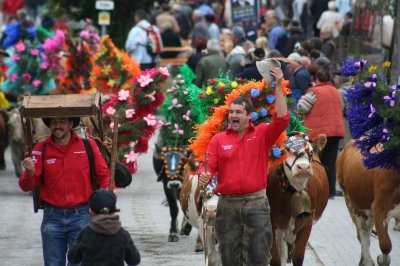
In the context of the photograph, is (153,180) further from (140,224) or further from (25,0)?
(25,0)

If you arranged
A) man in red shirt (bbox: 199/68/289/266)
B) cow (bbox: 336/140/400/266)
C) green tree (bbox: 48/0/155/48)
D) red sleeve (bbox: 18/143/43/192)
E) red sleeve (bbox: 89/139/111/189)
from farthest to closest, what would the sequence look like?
green tree (bbox: 48/0/155/48)
cow (bbox: 336/140/400/266)
man in red shirt (bbox: 199/68/289/266)
red sleeve (bbox: 89/139/111/189)
red sleeve (bbox: 18/143/43/192)

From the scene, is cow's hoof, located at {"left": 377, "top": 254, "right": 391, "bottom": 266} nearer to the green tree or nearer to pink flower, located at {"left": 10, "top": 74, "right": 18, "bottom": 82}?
pink flower, located at {"left": 10, "top": 74, "right": 18, "bottom": 82}

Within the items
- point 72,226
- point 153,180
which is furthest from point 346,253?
point 153,180

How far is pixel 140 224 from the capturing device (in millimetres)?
14016

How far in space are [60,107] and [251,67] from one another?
345 inches

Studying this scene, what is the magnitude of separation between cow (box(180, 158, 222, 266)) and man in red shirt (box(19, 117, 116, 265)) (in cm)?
136

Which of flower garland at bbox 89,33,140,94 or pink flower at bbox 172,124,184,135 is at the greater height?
flower garland at bbox 89,33,140,94

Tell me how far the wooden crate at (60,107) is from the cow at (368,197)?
369 cm

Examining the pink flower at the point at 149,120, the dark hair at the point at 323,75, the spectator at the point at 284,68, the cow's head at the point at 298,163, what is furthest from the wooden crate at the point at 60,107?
the spectator at the point at 284,68

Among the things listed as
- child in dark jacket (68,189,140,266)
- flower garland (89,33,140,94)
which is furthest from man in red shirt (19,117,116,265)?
flower garland (89,33,140,94)

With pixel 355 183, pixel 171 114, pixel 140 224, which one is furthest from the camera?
pixel 140 224

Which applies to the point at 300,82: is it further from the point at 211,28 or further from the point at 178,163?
the point at 211,28

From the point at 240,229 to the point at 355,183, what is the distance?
321 cm

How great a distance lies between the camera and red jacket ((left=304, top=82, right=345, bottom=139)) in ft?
49.1
